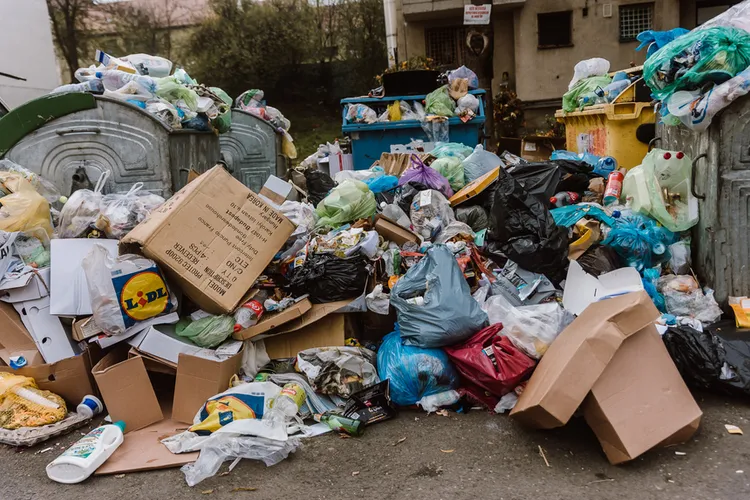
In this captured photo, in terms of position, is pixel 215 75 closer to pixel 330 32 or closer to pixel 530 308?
pixel 330 32

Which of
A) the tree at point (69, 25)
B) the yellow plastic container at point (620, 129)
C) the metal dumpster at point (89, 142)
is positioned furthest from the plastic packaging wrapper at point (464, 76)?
the tree at point (69, 25)

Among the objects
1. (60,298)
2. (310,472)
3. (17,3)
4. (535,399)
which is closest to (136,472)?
(310,472)

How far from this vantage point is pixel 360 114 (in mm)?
6574

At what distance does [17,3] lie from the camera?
10188mm

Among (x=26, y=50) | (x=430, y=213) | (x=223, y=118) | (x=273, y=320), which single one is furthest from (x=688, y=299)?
(x=26, y=50)

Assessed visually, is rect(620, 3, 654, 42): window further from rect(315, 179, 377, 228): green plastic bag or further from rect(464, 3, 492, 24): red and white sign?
rect(315, 179, 377, 228): green plastic bag

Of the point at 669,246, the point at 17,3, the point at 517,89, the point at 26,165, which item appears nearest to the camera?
the point at 669,246

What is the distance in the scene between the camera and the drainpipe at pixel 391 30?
39.3 feet

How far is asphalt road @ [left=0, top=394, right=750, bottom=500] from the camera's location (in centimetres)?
229

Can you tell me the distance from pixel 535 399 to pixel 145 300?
6.54ft

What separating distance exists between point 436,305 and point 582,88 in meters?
4.40

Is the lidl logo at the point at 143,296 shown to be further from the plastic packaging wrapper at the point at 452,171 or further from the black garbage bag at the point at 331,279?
the plastic packaging wrapper at the point at 452,171

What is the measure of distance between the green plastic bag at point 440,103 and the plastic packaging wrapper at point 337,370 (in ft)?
12.7

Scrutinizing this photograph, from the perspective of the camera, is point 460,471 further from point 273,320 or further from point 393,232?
point 393,232
